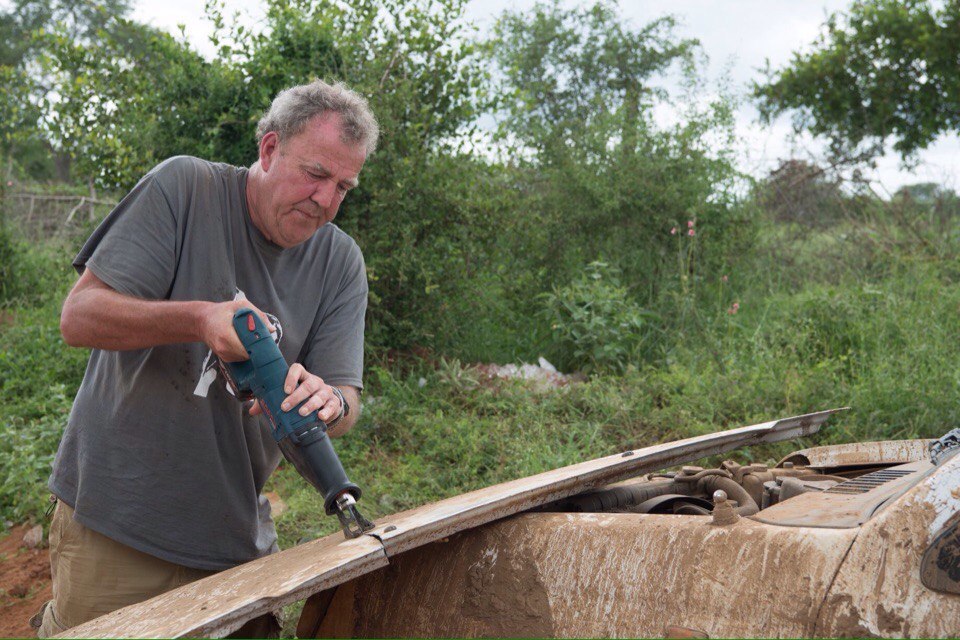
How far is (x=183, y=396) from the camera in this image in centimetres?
246

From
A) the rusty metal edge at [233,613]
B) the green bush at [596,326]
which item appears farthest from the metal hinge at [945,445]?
the green bush at [596,326]

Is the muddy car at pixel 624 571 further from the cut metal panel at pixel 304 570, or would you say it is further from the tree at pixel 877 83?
the tree at pixel 877 83

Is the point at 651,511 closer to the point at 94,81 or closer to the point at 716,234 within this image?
the point at 716,234

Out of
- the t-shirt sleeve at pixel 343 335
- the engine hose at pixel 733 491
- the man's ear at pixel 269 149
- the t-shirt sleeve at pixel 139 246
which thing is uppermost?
the man's ear at pixel 269 149

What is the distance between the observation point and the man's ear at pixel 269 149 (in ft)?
8.33

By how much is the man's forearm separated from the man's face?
502 millimetres

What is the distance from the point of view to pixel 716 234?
26.7 ft

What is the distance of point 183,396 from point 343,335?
549mm

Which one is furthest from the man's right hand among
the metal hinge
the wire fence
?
the wire fence

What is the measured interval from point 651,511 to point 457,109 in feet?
17.5

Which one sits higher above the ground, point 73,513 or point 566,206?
point 566,206

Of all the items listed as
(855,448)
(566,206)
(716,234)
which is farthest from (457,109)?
(855,448)

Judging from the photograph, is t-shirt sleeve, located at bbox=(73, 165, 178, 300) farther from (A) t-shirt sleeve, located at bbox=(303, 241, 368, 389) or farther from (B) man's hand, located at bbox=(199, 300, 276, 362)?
(A) t-shirt sleeve, located at bbox=(303, 241, 368, 389)

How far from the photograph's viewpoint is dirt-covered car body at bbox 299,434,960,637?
4.85ft
